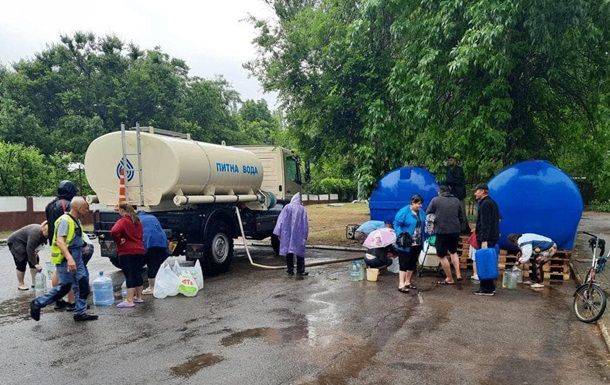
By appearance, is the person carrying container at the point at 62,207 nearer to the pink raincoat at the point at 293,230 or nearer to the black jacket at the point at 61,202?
the black jacket at the point at 61,202

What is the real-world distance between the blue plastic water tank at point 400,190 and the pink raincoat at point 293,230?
8.85 ft

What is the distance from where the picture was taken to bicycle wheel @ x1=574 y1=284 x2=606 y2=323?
6.23m

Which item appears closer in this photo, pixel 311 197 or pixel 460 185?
pixel 460 185

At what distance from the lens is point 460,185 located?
433 inches

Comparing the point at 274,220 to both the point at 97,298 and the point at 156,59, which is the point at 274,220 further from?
the point at 156,59

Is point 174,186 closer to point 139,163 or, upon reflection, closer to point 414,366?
point 139,163

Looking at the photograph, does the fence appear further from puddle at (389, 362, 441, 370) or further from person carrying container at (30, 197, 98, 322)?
puddle at (389, 362, 441, 370)

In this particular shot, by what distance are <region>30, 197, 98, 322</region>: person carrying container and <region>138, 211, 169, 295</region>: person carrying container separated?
4.28 ft

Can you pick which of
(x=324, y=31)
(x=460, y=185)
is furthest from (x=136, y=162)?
(x=324, y=31)

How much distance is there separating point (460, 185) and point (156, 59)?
30270 millimetres

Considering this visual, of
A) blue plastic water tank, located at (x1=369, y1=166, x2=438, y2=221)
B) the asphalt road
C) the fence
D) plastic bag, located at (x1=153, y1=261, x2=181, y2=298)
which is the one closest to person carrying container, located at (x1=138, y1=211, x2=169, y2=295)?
plastic bag, located at (x1=153, y1=261, x2=181, y2=298)

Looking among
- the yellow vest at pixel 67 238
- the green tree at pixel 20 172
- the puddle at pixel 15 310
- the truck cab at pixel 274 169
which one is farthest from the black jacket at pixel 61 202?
the green tree at pixel 20 172

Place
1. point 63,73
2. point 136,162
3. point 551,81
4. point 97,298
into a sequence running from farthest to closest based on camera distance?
point 63,73, point 551,81, point 136,162, point 97,298

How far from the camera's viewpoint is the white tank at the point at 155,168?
9.11 m
